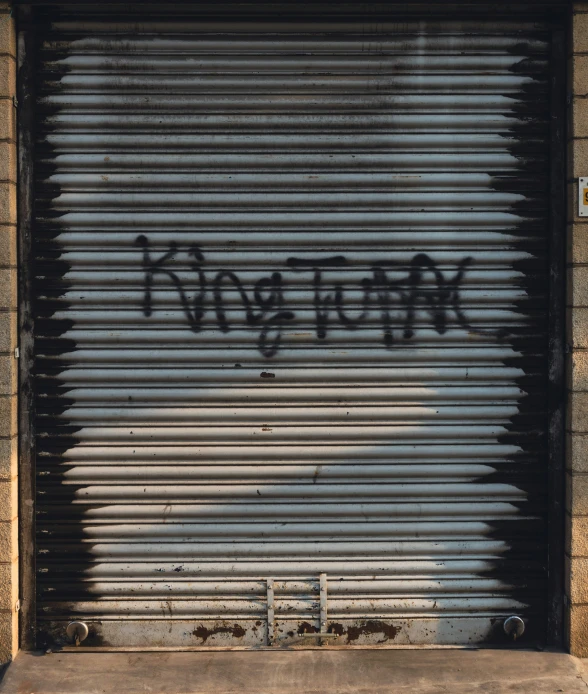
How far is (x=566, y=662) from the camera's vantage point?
13.3 feet

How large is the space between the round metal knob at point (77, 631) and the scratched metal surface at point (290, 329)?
75mm

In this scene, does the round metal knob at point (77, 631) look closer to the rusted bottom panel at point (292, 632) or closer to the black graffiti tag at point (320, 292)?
the rusted bottom panel at point (292, 632)

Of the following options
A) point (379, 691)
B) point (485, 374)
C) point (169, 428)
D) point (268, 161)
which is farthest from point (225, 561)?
point (268, 161)

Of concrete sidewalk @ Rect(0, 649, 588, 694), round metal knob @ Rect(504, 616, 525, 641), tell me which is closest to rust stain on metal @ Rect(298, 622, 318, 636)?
concrete sidewalk @ Rect(0, 649, 588, 694)

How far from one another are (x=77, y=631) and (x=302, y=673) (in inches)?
63.9

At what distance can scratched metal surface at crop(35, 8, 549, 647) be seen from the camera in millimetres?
4227

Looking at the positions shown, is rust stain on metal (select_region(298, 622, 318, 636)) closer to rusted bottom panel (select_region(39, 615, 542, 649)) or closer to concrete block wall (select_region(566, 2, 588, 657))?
rusted bottom panel (select_region(39, 615, 542, 649))

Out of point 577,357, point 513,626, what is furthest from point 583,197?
point 513,626

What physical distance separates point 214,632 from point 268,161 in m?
3.40

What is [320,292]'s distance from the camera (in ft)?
14.0

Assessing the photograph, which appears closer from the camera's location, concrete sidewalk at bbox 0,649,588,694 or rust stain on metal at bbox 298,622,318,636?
concrete sidewalk at bbox 0,649,588,694

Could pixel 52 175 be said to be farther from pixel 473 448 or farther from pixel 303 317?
pixel 473 448

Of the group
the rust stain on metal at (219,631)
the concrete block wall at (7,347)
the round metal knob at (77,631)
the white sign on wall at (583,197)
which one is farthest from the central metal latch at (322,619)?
the white sign on wall at (583,197)

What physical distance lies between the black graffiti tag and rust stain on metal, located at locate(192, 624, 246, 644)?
203 cm
